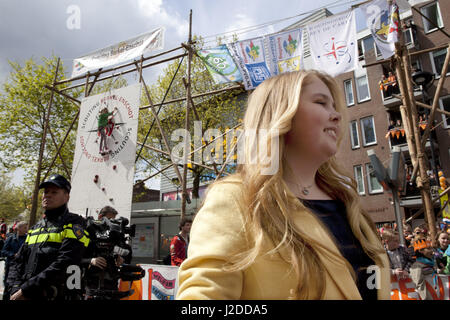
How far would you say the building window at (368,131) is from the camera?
822 inches

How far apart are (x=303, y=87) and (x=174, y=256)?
200 inches

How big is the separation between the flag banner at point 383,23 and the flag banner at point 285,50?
4.74 ft

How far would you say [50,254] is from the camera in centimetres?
281

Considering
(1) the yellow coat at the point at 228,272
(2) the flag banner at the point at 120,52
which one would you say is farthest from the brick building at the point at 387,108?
(1) the yellow coat at the point at 228,272

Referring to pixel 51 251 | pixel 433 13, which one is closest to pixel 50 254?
pixel 51 251

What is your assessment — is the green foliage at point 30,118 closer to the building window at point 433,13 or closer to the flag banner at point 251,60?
the flag banner at point 251,60

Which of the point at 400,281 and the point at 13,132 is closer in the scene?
the point at 400,281

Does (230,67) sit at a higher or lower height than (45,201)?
higher

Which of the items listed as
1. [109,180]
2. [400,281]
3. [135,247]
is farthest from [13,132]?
[400,281]

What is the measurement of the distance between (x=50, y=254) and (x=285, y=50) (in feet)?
20.3

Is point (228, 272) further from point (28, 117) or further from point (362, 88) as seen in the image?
point (362, 88)

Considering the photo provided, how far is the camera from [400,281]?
15.7ft

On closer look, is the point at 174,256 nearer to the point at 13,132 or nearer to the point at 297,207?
the point at 297,207
